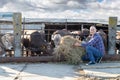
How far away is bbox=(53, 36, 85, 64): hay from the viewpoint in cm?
1047

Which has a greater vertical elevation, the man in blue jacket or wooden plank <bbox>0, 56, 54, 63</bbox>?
the man in blue jacket

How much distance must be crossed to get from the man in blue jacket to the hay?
23cm

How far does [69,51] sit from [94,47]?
0.81 m

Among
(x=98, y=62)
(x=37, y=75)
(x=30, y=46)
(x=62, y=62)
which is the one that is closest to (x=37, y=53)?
(x=30, y=46)

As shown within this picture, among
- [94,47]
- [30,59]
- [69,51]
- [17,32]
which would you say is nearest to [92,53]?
[94,47]

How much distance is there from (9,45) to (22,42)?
0.55 metres

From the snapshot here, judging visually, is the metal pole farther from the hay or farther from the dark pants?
the dark pants

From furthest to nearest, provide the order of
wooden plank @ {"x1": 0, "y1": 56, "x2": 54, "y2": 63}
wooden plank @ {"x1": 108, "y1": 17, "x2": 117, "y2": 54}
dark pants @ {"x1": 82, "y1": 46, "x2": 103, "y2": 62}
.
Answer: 1. wooden plank @ {"x1": 108, "y1": 17, "x2": 117, "y2": 54}
2. wooden plank @ {"x1": 0, "y1": 56, "x2": 54, "y2": 63}
3. dark pants @ {"x1": 82, "y1": 46, "x2": 103, "y2": 62}

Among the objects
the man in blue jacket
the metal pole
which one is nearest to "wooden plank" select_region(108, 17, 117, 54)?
the man in blue jacket

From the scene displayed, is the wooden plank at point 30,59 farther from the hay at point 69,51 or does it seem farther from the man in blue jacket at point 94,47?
the man in blue jacket at point 94,47

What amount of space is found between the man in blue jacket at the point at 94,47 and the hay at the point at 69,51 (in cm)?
23

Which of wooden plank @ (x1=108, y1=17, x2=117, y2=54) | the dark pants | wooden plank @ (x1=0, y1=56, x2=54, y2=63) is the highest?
wooden plank @ (x1=108, y1=17, x2=117, y2=54)

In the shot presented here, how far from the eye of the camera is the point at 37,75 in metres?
8.84

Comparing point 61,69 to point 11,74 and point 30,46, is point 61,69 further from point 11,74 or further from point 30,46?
point 30,46
